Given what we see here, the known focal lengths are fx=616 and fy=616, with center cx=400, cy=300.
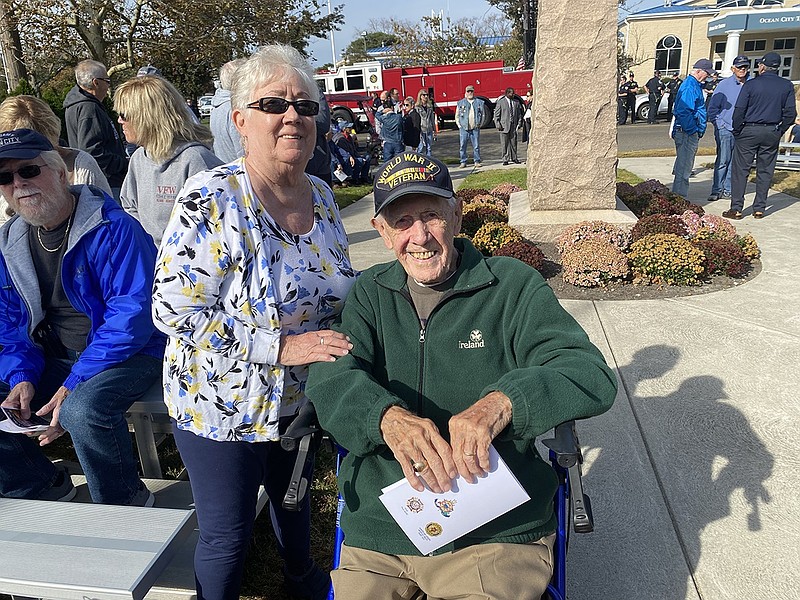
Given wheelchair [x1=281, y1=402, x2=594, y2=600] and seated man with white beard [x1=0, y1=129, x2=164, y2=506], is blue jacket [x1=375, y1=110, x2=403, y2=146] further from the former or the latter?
wheelchair [x1=281, y1=402, x2=594, y2=600]

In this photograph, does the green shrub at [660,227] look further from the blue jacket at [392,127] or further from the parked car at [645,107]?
the parked car at [645,107]

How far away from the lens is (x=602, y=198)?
7215mm

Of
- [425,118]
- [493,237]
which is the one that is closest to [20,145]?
[493,237]

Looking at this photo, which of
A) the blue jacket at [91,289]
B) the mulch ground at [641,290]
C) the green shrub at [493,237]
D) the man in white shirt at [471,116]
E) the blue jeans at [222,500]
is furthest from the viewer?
the man in white shirt at [471,116]

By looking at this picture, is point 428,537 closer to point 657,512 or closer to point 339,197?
point 657,512

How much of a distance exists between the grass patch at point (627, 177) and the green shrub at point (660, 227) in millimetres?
4249

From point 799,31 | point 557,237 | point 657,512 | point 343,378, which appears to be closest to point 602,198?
point 557,237

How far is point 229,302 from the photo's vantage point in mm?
1919

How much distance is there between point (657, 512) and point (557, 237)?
14.7 ft

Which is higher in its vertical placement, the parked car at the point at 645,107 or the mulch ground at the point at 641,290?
the parked car at the point at 645,107

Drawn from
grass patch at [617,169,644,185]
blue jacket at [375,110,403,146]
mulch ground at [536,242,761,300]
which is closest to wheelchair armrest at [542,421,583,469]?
mulch ground at [536,242,761,300]

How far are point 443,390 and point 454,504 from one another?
0.39 meters

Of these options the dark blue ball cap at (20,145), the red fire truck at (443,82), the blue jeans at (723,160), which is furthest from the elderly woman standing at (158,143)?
the red fire truck at (443,82)

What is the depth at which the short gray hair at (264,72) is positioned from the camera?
195 cm
